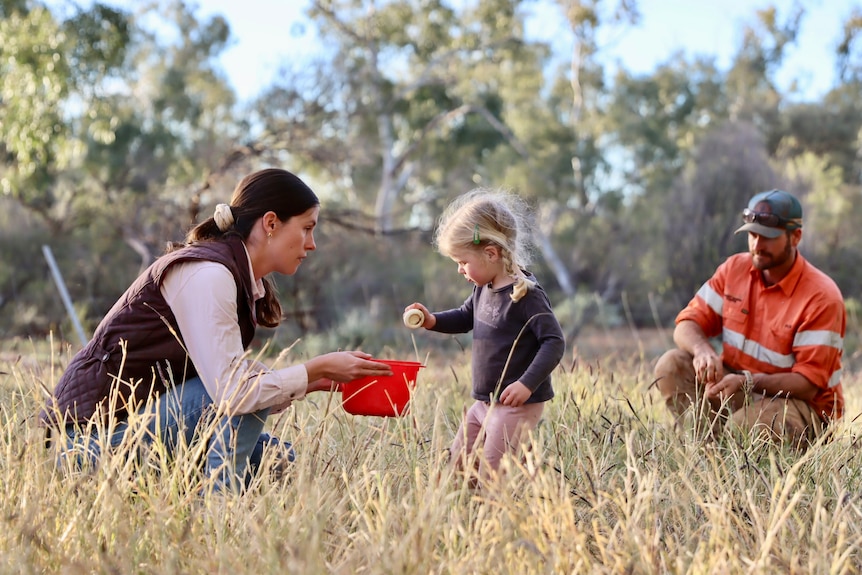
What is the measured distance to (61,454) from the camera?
2.82 metres

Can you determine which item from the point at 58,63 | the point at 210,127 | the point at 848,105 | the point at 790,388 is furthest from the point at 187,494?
the point at 848,105

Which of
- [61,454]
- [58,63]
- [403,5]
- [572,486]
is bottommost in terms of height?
[572,486]

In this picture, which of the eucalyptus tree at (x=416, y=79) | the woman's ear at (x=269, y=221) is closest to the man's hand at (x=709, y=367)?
the woman's ear at (x=269, y=221)

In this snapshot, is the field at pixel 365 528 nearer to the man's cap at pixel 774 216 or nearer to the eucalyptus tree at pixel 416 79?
the man's cap at pixel 774 216

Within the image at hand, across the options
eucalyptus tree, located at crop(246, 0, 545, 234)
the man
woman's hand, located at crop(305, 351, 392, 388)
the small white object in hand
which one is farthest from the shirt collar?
eucalyptus tree, located at crop(246, 0, 545, 234)

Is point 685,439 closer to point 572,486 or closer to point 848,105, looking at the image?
point 572,486

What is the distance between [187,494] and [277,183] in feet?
3.75

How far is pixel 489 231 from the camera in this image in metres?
3.64

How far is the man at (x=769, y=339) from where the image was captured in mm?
4121

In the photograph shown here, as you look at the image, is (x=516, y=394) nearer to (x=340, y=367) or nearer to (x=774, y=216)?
(x=340, y=367)

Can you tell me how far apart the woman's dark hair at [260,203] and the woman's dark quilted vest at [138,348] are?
0.31 feet

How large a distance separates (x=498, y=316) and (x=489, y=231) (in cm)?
35

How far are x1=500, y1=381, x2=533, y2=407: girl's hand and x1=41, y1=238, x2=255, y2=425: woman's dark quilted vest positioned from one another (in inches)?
39.8

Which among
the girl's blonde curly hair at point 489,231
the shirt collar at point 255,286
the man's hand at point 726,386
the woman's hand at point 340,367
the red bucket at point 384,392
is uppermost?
the girl's blonde curly hair at point 489,231
